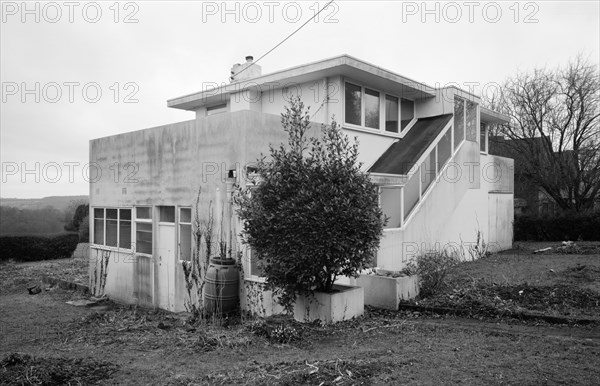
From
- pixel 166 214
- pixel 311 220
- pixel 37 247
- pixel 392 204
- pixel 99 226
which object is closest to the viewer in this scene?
pixel 311 220

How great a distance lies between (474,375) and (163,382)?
3.48 m

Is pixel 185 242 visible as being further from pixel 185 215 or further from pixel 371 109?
pixel 371 109

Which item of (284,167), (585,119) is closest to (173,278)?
(284,167)

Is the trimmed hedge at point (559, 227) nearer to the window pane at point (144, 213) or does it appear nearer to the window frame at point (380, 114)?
the window frame at point (380, 114)

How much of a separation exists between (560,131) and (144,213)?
21.5 metres

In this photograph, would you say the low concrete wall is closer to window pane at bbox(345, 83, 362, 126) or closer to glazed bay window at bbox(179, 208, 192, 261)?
glazed bay window at bbox(179, 208, 192, 261)

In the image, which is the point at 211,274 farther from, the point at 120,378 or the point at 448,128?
the point at 448,128

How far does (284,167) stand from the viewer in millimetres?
8211

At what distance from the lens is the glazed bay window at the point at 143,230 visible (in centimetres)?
1271

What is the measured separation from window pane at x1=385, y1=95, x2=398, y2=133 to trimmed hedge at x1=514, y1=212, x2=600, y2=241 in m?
13.0

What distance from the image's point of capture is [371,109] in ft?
47.2

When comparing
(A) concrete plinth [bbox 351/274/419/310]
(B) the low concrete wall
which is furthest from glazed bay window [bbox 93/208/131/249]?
(A) concrete plinth [bbox 351/274/419/310]

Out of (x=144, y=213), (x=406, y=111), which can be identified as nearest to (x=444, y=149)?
(x=406, y=111)

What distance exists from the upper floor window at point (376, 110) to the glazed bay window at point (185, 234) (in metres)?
5.12
